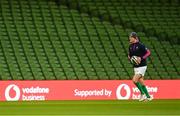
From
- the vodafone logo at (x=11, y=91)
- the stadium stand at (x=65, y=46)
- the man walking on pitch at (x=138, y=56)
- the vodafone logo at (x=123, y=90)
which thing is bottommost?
the man walking on pitch at (x=138, y=56)

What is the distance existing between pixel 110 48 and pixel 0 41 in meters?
4.67

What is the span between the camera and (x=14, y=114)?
1195cm

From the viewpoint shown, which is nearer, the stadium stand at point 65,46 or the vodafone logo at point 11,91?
the vodafone logo at point 11,91

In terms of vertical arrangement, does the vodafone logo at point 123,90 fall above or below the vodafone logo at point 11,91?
above

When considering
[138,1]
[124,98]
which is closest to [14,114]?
[124,98]

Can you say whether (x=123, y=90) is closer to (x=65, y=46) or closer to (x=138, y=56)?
(x=65, y=46)

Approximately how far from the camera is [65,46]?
21.9 m

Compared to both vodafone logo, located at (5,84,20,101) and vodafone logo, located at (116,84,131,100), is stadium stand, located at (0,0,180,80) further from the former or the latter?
vodafone logo, located at (116,84,131,100)

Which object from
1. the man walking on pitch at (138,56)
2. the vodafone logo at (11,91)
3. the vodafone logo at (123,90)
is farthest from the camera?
the vodafone logo at (123,90)

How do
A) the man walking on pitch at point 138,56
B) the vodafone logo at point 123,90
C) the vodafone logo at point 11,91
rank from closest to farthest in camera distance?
1. the man walking on pitch at point 138,56
2. the vodafone logo at point 11,91
3. the vodafone logo at point 123,90

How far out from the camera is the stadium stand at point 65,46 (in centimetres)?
2036

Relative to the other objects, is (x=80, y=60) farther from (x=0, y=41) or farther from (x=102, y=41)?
(x=0, y=41)

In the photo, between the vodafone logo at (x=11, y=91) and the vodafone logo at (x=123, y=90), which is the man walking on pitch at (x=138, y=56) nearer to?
the vodafone logo at (x=123, y=90)

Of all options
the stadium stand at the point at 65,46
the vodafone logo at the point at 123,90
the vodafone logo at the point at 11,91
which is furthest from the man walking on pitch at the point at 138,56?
the stadium stand at the point at 65,46
